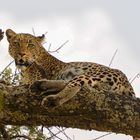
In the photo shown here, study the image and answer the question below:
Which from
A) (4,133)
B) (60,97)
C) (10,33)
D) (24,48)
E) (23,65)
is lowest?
(4,133)

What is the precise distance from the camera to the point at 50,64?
27.3ft

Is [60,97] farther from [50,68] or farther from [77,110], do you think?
[50,68]

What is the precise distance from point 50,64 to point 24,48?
1.68 ft

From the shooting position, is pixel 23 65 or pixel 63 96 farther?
pixel 23 65

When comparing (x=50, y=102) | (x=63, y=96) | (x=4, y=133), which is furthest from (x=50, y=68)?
(x=50, y=102)

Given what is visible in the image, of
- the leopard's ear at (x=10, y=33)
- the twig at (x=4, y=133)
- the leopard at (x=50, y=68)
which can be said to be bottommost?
the twig at (x=4, y=133)

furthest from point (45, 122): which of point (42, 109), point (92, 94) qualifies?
point (92, 94)

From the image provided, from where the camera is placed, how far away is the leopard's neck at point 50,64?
8.11 meters

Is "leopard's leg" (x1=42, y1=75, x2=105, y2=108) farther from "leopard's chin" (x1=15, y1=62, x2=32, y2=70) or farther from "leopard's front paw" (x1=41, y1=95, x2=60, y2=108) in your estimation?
"leopard's chin" (x1=15, y1=62, x2=32, y2=70)

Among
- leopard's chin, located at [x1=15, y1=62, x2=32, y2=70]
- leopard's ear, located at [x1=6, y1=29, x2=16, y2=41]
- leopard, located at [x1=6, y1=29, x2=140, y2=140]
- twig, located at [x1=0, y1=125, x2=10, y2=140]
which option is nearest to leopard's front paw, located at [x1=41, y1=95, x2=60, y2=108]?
twig, located at [x1=0, y1=125, x2=10, y2=140]

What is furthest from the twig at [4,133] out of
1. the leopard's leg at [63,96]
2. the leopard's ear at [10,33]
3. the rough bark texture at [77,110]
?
the leopard's ear at [10,33]

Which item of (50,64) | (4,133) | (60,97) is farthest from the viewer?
(50,64)

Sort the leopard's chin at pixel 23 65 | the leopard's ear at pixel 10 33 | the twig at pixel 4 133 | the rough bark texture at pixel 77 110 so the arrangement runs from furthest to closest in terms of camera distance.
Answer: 1. the leopard's ear at pixel 10 33
2. the leopard's chin at pixel 23 65
3. the twig at pixel 4 133
4. the rough bark texture at pixel 77 110

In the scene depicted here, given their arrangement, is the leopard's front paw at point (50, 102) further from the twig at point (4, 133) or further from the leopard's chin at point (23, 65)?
the leopard's chin at point (23, 65)
